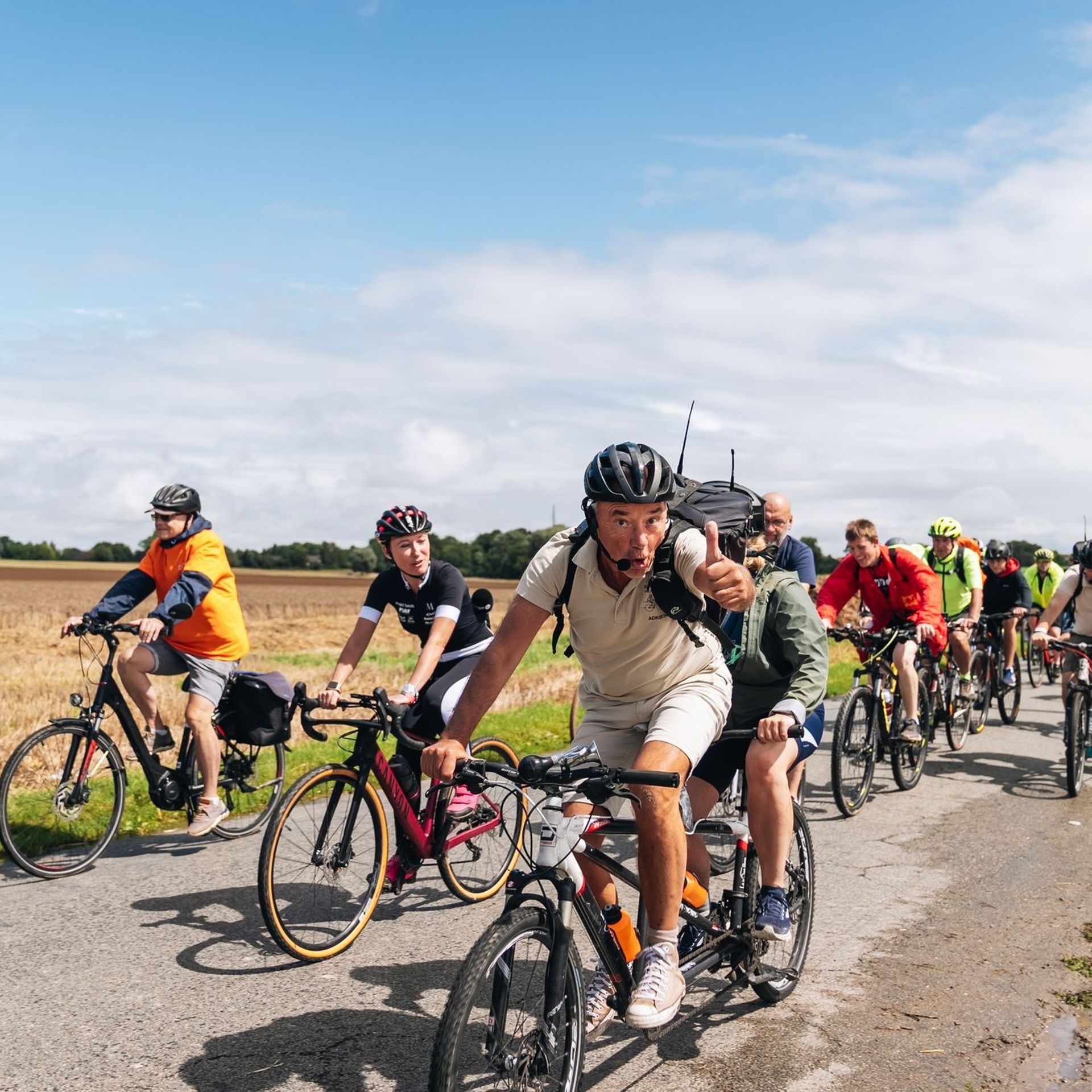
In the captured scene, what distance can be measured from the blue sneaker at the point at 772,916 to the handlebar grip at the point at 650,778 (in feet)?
4.78

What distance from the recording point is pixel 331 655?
25.7 metres

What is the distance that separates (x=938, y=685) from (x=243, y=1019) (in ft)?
26.0

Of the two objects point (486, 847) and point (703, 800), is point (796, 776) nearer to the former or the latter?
point (703, 800)

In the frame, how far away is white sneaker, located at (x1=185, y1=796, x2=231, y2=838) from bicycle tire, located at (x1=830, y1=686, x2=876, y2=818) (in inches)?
167

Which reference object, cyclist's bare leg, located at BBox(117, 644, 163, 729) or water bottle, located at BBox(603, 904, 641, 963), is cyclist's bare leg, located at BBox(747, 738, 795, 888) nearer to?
water bottle, located at BBox(603, 904, 641, 963)

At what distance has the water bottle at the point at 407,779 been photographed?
222 inches

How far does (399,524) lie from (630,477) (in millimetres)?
2813

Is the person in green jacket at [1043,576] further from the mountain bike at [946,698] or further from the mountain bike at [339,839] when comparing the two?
the mountain bike at [339,839]

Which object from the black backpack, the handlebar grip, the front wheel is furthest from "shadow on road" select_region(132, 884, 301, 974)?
the front wheel

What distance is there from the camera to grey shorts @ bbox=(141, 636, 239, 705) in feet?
Result: 24.1

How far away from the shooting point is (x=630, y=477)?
3.76 metres

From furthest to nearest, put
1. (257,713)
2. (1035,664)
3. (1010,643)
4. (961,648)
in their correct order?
1. (1035,664)
2. (1010,643)
3. (961,648)
4. (257,713)

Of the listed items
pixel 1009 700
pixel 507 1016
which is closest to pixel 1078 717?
pixel 1009 700

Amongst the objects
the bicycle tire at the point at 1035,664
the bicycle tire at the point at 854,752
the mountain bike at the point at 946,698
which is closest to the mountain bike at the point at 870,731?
the bicycle tire at the point at 854,752
